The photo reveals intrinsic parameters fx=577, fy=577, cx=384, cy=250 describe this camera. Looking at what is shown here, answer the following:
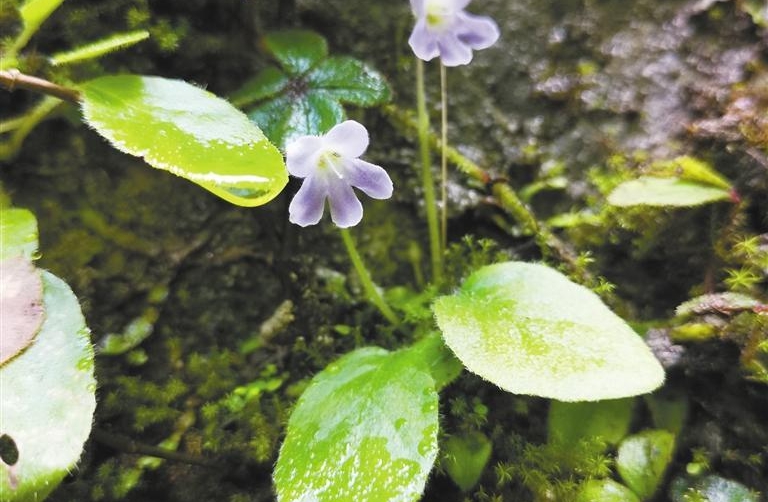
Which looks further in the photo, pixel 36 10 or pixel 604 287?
pixel 604 287

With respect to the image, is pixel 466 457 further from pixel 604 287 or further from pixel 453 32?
pixel 453 32

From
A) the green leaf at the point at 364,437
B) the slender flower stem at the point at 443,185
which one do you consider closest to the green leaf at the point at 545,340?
the green leaf at the point at 364,437

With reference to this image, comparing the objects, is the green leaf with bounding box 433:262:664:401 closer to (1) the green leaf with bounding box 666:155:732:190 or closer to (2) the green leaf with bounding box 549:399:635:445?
(2) the green leaf with bounding box 549:399:635:445

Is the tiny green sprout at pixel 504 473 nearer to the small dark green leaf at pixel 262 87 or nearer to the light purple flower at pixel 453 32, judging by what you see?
the light purple flower at pixel 453 32

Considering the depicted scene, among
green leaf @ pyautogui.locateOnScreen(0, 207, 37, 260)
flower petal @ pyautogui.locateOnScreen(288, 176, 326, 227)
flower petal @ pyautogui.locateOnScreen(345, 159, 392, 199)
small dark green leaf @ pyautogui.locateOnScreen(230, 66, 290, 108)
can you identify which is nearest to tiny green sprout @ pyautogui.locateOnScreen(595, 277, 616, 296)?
flower petal @ pyautogui.locateOnScreen(345, 159, 392, 199)

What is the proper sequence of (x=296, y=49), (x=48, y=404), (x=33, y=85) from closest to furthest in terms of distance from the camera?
(x=48, y=404) → (x=33, y=85) → (x=296, y=49)

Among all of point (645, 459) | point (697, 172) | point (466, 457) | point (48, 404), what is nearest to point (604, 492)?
point (645, 459)

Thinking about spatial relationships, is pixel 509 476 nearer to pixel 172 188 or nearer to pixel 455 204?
pixel 455 204
